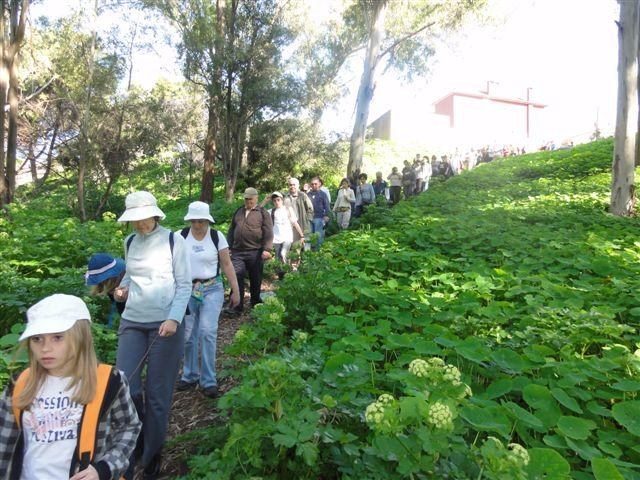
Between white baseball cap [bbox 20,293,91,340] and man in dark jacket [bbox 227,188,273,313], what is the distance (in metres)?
4.20

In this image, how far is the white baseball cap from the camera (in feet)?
5.96

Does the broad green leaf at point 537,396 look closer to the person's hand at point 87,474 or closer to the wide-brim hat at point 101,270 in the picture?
the person's hand at point 87,474

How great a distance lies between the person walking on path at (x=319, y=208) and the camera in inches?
368

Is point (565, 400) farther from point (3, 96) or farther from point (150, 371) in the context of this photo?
point (3, 96)

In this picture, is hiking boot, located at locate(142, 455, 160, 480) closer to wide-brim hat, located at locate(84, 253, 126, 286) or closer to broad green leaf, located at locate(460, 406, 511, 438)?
wide-brim hat, located at locate(84, 253, 126, 286)

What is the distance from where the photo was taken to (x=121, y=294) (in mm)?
3240

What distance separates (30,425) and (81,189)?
13.6 meters

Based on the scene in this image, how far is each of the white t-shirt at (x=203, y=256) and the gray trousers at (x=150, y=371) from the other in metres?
1.03

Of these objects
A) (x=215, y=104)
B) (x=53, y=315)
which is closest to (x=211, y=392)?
(x=53, y=315)

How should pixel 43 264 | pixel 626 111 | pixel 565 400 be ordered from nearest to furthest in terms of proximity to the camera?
pixel 565 400
pixel 43 264
pixel 626 111

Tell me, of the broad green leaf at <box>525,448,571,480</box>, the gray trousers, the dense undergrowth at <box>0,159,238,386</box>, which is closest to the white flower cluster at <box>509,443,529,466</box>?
the broad green leaf at <box>525,448,571,480</box>

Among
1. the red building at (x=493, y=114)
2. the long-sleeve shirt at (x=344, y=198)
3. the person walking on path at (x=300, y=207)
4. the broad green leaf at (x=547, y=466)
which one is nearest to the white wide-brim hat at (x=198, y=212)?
the broad green leaf at (x=547, y=466)

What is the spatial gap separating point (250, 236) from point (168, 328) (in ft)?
10.7

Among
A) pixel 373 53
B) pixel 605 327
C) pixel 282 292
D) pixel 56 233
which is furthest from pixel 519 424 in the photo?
pixel 373 53
